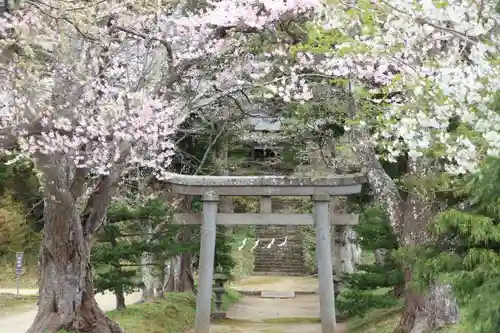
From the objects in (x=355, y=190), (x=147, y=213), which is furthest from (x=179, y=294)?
(x=355, y=190)

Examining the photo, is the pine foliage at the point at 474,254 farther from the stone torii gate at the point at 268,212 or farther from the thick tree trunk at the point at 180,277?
the thick tree trunk at the point at 180,277

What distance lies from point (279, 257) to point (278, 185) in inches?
703

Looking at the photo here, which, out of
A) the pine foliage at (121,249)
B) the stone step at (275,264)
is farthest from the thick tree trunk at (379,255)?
the stone step at (275,264)

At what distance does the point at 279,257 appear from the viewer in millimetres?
27125

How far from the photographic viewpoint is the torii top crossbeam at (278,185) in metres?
9.63

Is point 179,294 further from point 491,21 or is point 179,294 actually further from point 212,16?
point 491,21

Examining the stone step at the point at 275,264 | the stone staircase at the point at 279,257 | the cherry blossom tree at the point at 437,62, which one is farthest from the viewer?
the stone step at the point at 275,264

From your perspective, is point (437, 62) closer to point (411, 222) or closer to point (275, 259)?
point (411, 222)

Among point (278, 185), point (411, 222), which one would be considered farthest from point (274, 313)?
point (411, 222)

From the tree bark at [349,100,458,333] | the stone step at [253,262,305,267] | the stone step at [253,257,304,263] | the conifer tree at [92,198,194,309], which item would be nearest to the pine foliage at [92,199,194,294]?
the conifer tree at [92,198,194,309]

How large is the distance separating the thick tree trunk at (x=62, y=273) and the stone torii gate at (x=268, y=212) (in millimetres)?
2137

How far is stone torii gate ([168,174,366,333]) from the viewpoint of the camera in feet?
31.7

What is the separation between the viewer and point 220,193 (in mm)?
9930

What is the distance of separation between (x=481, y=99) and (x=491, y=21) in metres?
0.49
